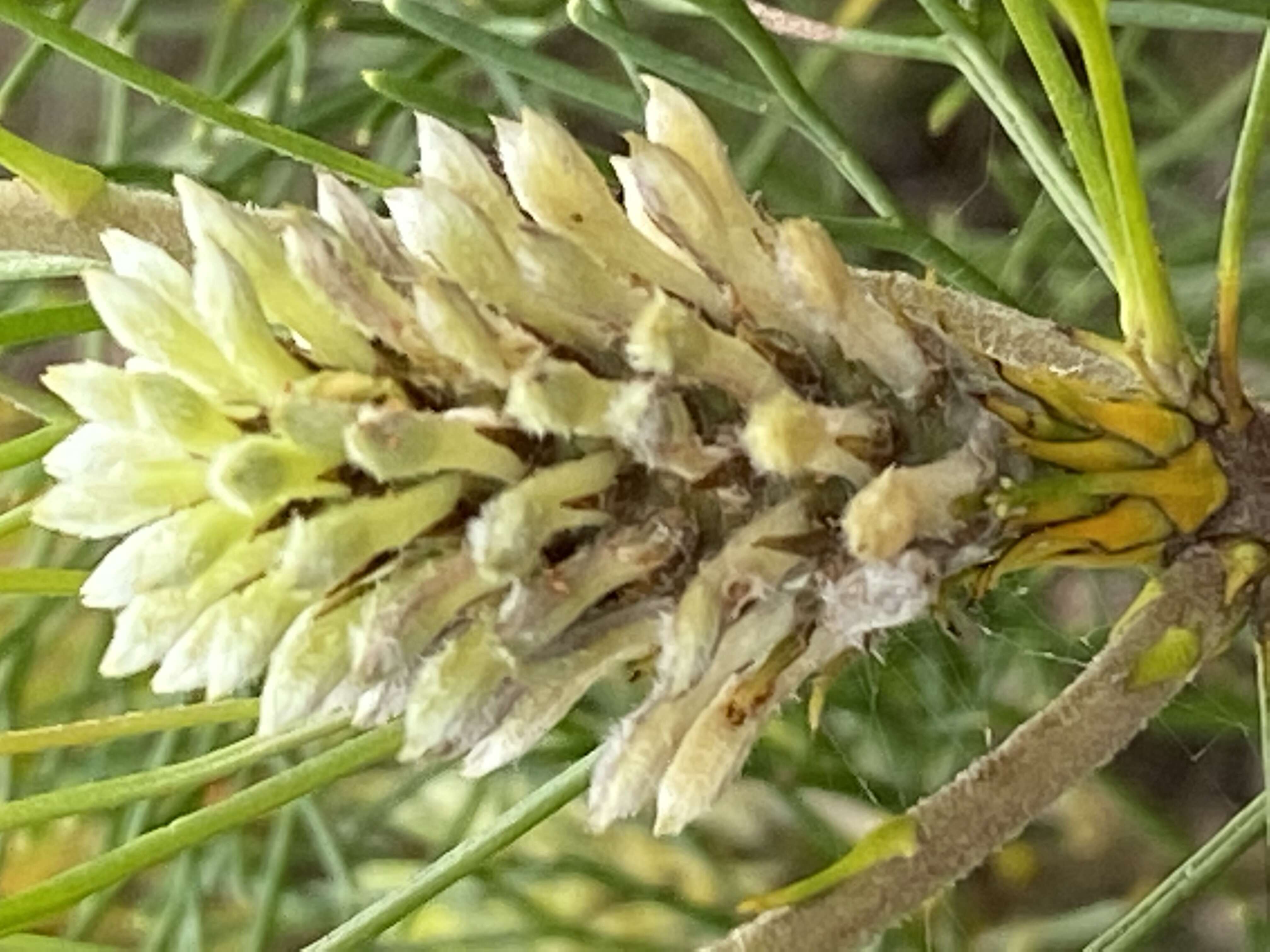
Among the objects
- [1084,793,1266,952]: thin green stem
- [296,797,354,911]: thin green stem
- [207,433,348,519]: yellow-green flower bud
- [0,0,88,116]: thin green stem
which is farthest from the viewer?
[296,797,354,911]: thin green stem

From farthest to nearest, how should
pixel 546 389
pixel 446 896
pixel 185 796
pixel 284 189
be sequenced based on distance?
pixel 446 896
pixel 284 189
pixel 185 796
pixel 546 389

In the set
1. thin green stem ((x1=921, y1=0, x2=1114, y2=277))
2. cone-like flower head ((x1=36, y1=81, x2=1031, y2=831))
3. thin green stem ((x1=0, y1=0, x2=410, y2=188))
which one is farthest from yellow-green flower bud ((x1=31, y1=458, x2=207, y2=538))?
thin green stem ((x1=921, y1=0, x2=1114, y2=277))

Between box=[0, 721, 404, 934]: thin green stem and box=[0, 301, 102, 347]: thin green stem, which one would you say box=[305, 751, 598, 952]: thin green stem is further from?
box=[0, 301, 102, 347]: thin green stem

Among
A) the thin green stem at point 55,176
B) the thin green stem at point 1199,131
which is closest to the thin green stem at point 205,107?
the thin green stem at point 55,176

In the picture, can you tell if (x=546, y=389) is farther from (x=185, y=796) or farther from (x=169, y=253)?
(x=185, y=796)

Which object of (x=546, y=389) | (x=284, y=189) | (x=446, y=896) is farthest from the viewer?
(x=446, y=896)

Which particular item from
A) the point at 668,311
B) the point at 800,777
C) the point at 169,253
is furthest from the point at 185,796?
the point at 668,311
